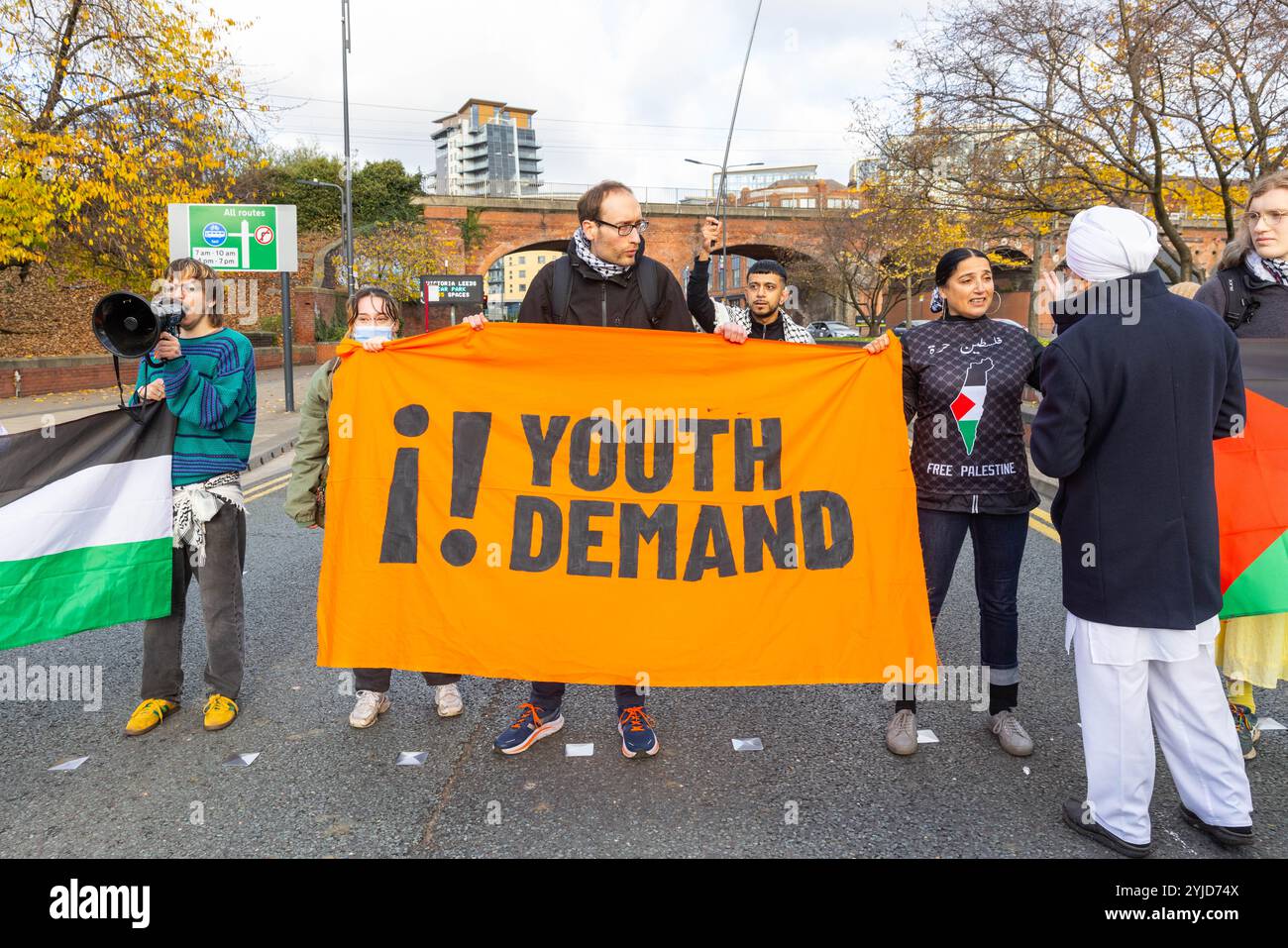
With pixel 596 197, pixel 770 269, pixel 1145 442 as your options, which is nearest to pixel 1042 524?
pixel 770 269

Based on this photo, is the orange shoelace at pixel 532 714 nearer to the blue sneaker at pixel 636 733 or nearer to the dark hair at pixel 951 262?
the blue sneaker at pixel 636 733

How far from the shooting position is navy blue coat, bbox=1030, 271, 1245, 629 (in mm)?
2646

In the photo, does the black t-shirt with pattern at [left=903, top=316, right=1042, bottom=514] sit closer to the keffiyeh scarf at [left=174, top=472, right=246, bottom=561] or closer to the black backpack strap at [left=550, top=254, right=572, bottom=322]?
the black backpack strap at [left=550, top=254, right=572, bottom=322]

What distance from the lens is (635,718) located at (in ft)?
11.6

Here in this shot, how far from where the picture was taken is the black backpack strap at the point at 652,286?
12.1 feet

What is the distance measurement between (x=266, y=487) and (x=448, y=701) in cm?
691

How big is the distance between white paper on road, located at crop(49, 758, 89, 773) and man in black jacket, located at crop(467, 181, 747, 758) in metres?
1.64

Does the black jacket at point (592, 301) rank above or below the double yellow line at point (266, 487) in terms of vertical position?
above

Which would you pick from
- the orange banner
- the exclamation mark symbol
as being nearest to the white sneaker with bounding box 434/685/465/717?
the orange banner

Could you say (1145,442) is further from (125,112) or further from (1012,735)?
(125,112)

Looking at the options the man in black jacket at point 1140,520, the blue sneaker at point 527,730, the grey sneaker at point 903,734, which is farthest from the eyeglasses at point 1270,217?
the blue sneaker at point 527,730

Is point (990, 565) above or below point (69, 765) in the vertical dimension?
above

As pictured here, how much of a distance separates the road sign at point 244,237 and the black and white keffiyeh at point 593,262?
13.8 m
